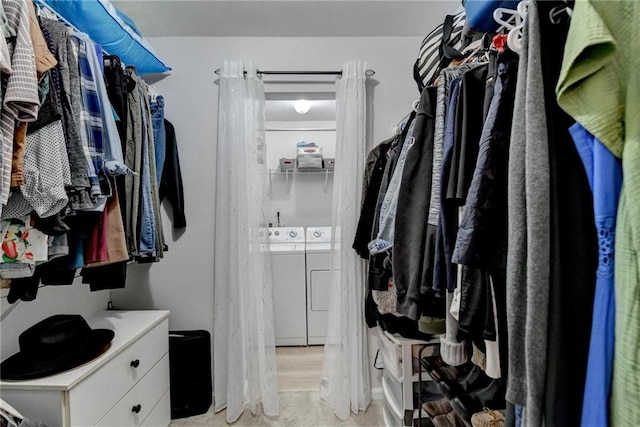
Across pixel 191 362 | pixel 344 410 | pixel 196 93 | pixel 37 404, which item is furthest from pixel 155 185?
pixel 344 410

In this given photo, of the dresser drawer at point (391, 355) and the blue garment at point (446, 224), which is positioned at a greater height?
the blue garment at point (446, 224)

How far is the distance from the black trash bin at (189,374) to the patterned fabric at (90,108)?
1.21m

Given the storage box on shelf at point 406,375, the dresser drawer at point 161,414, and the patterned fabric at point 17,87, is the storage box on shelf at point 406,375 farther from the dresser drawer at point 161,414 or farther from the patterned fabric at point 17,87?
the patterned fabric at point 17,87

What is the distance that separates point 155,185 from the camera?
1.56m

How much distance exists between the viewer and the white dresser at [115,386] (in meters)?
1.04

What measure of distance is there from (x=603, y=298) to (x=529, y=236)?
0.46 feet

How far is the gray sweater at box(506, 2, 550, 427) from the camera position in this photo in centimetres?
54

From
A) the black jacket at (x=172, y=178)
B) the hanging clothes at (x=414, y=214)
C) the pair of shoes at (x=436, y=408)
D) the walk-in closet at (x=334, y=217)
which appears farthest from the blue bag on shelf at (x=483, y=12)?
the black jacket at (x=172, y=178)

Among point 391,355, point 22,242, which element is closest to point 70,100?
point 22,242

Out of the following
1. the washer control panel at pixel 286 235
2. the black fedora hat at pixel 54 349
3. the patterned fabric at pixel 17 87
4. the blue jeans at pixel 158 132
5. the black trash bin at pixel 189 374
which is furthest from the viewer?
the washer control panel at pixel 286 235

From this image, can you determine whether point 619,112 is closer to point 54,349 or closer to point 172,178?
point 54,349

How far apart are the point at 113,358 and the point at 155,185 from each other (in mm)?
787

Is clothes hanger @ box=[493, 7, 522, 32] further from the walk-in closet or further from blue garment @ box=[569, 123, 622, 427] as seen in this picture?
blue garment @ box=[569, 123, 622, 427]

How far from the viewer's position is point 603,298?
51 centimetres
